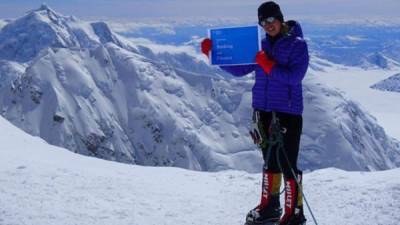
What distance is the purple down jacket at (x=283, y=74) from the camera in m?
8.77

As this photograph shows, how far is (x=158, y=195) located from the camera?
12.7m

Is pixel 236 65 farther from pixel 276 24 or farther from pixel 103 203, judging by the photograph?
pixel 103 203

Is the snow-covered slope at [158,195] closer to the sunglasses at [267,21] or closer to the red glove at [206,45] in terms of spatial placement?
the red glove at [206,45]

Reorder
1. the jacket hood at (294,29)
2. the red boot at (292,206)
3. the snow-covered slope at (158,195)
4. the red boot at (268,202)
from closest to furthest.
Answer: the jacket hood at (294,29) → the red boot at (292,206) → the red boot at (268,202) → the snow-covered slope at (158,195)

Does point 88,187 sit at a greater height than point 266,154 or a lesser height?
lesser

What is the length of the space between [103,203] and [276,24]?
5.44 metres

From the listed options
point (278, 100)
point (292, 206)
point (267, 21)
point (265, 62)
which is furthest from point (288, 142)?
point (267, 21)

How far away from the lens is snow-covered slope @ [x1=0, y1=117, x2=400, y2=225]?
1078cm

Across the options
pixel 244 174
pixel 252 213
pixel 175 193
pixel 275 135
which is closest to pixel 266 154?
pixel 275 135

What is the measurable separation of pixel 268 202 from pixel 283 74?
2.54 meters

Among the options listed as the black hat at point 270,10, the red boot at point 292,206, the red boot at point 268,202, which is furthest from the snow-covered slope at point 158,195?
the black hat at point 270,10

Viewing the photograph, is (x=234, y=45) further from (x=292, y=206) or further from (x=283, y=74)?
(x=292, y=206)

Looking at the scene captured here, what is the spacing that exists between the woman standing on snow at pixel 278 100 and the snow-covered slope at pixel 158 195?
1.22 meters

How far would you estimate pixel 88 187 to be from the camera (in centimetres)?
1284
